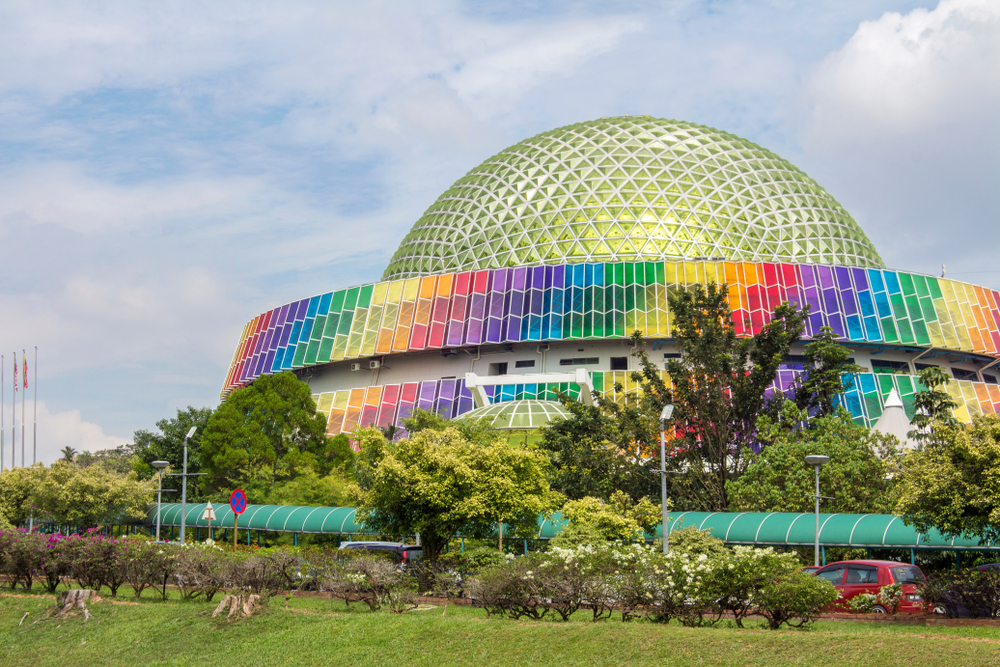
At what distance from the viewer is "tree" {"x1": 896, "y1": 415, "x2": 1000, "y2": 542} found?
2059cm

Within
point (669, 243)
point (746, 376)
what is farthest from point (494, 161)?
point (746, 376)

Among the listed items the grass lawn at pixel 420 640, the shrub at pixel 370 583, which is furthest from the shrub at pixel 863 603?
the shrub at pixel 370 583

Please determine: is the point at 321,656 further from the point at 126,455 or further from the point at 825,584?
the point at 126,455

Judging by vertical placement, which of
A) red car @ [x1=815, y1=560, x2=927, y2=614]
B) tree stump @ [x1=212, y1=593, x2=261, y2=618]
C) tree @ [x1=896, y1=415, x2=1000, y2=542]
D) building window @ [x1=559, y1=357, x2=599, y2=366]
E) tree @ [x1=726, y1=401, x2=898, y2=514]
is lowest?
tree stump @ [x1=212, y1=593, x2=261, y2=618]

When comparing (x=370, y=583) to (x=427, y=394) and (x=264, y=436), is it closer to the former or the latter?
(x=264, y=436)

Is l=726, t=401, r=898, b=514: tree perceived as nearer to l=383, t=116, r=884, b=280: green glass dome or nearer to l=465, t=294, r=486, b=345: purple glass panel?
l=465, t=294, r=486, b=345: purple glass panel

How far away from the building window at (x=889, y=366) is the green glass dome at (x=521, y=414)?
20971 millimetres

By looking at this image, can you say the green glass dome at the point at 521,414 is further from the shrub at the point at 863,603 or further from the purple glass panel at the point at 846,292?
the shrub at the point at 863,603

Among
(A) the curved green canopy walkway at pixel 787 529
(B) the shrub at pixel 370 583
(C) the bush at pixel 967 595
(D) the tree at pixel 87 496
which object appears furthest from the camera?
(D) the tree at pixel 87 496

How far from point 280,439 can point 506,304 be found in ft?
54.4

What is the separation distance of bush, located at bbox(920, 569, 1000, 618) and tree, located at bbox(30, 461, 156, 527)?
38.0 metres

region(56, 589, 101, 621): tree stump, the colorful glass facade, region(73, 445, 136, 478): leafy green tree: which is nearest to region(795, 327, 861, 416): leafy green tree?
the colorful glass facade

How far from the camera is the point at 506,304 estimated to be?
60844 millimetres

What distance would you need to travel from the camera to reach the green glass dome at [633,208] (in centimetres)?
6769
